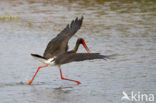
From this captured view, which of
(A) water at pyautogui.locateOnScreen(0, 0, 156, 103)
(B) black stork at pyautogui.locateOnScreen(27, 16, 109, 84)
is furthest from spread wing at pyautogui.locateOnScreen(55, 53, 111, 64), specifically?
(A) water at pyautogui.locateOnScreen(0, 0, 156, 103)

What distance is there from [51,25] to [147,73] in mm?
6204

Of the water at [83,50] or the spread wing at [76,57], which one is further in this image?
the water at [83,50]

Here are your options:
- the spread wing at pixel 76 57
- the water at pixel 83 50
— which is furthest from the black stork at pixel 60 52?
the water at pixel 83 50

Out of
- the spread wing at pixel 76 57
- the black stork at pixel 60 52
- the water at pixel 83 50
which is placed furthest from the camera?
the black stork at pixel 60 52

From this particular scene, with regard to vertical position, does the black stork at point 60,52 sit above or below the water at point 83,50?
above

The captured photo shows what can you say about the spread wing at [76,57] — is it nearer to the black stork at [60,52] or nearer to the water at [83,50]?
the black stork at [60,52]

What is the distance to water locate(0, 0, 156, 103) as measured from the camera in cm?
765

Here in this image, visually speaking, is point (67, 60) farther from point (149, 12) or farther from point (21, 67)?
point (149, 12)

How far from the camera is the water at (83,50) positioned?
7.65m

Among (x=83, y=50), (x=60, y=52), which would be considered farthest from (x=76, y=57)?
(x=83, y=50)

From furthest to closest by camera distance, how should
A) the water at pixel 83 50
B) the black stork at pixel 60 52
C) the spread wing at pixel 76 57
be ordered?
the black stork at pixel 60 52 → the water at pixel 83 50 → the spread wing at pixel 76 57

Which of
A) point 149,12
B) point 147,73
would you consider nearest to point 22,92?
point 147,73

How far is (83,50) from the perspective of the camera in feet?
36.5

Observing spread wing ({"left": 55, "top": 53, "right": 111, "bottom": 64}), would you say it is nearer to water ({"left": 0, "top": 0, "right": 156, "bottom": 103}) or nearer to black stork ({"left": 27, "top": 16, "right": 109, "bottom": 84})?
black stork ({"left": 27, "top": 16, "right": 109, "bottom": 84})
